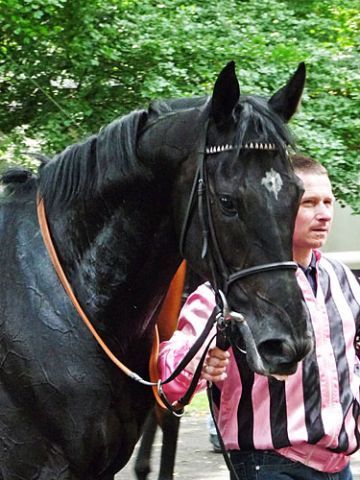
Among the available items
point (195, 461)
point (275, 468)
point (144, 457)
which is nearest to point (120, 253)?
point (275, 468)

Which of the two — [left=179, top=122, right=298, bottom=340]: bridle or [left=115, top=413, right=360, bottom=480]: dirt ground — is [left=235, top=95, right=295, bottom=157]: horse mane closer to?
[left=179, top=122, right=298, bottom=340]: bridle

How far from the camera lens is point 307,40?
895 cm

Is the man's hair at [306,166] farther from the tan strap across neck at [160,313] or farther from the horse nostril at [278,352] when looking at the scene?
the horse nostril at [278,352]

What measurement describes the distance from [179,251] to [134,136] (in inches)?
16.5

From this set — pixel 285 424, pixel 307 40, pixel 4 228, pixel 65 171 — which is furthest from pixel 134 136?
pixel 307 40

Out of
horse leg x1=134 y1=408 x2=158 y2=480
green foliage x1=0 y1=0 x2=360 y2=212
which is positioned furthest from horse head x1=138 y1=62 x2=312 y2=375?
green foliage x1=0 y1=0 x2=360 y2=212

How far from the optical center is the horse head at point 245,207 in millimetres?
3127

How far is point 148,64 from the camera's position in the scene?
8367 millimetres

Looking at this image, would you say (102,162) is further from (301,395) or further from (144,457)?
(144,457)

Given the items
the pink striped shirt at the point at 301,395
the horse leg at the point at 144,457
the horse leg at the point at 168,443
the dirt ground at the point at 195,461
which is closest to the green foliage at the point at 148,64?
the dirt ground at the point at 195,461

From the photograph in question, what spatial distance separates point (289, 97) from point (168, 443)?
302 centimetres

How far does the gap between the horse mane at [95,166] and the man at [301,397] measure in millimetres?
510

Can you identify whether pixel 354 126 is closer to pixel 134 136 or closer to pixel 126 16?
pixel 126 16

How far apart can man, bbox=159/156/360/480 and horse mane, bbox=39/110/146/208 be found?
0.51m
